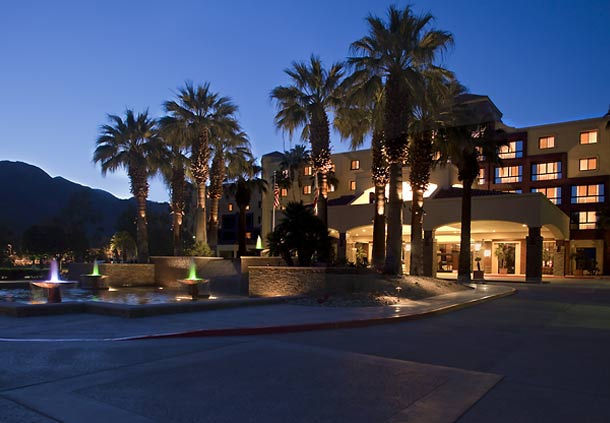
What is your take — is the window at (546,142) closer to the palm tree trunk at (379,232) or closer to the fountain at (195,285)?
the palm tree trunk at (379,232)

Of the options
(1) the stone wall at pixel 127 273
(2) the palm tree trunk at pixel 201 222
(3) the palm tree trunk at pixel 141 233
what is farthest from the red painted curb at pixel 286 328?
(3) the palm tree trunk at pixel 141 233

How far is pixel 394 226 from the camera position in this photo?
22188 mm

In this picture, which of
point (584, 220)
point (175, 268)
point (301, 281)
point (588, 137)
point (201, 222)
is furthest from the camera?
point (584, 220)

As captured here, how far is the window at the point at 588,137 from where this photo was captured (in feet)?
173

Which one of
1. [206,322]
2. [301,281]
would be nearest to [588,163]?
[301,281]

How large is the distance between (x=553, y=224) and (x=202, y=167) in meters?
26.4

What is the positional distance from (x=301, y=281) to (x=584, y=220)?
44611mm

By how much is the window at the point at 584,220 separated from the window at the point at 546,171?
435cm

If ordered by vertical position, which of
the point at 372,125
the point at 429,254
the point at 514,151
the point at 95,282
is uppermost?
the point at 514,151

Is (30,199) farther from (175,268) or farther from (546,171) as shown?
Answer: (175,268)

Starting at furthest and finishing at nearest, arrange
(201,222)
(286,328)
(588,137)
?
(588,137) → (201,222) → (286,328)

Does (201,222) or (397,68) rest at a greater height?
(397,68)

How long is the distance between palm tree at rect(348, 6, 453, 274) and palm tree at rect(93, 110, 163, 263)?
1785cm

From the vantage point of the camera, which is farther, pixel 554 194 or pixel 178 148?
pixel 554 194
